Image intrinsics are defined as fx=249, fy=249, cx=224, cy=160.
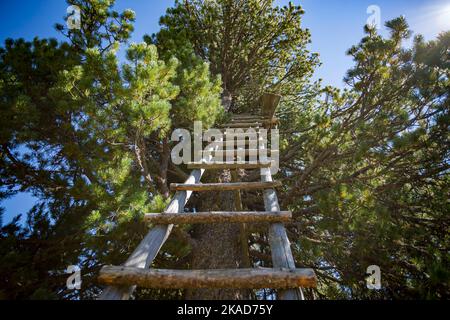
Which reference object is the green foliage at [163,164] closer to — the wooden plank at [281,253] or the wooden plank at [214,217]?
the wooden plank at [214,217]

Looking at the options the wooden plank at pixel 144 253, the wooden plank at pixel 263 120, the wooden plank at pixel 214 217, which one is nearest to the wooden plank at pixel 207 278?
the wooden plank at pixel 144 253

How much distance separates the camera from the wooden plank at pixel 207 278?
132 centimetres

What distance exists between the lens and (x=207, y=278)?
1334mm

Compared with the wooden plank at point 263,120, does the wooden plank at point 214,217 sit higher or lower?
lower

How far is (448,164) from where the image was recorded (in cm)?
289

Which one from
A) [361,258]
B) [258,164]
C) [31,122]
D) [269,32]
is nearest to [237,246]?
[258,164]

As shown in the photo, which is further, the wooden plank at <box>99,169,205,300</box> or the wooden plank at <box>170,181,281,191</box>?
the wooden plank at <box>170,181,281,191</box>

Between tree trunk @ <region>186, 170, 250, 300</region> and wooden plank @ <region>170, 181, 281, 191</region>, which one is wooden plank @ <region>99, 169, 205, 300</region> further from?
tree trunk @ <region>186, 170, 250, 300</region>

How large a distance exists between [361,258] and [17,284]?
13.2 ft

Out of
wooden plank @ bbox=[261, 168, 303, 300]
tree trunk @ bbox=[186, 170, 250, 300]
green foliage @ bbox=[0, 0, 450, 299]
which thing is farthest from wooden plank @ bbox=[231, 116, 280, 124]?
wooden plank @ bbox=[261, 168, 303, 300]

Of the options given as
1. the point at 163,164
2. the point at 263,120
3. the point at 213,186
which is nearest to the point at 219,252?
the point at 213,186

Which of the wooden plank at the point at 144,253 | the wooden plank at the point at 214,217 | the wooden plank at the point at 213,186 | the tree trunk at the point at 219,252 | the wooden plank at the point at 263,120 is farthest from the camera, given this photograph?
the wooden plank at the point at 263,120

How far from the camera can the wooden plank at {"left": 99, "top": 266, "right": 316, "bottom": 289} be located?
Answer: 4.32 feet
